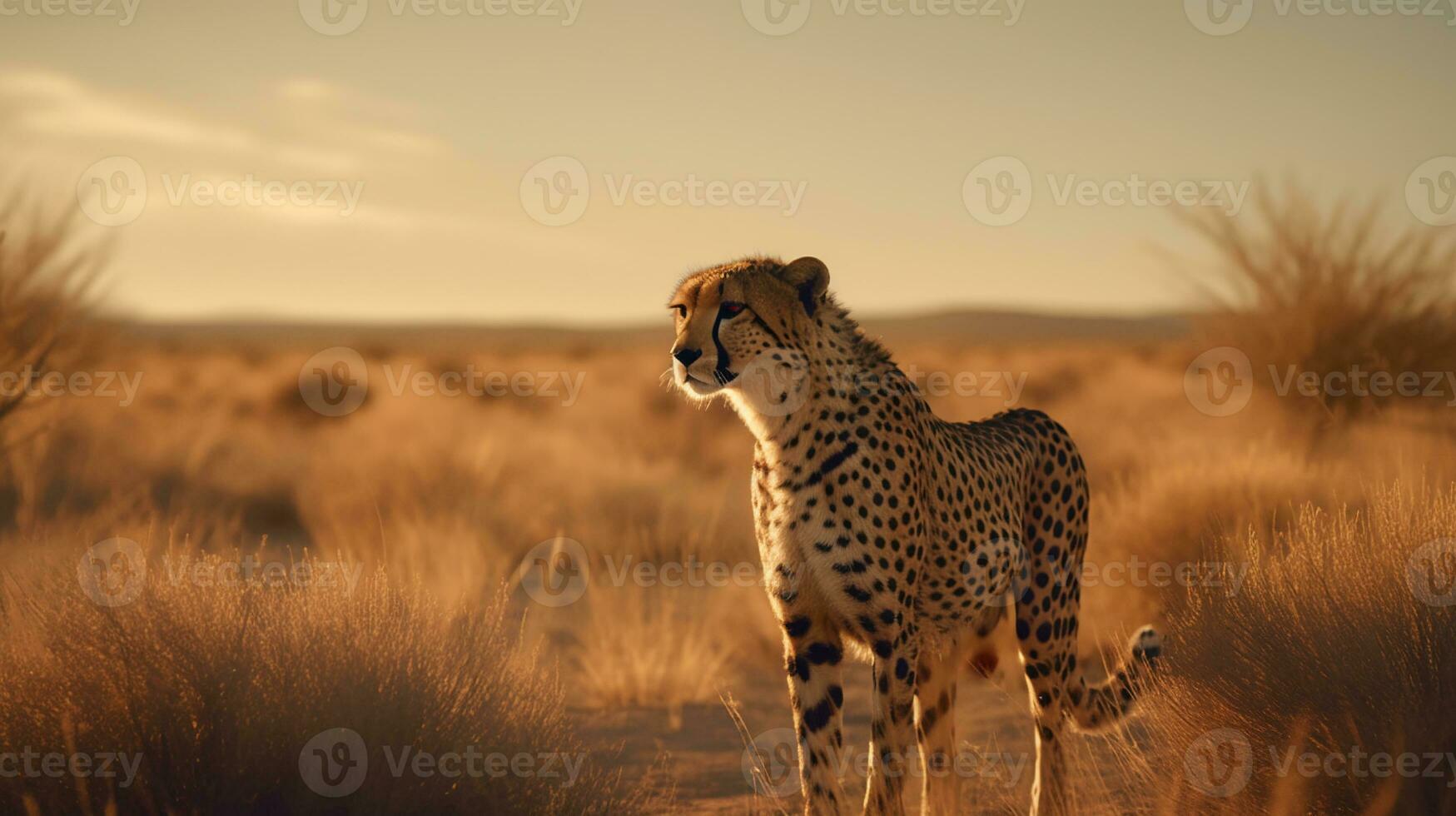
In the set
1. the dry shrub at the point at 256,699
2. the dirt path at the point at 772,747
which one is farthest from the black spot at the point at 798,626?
the dry shrub at the point at 256,699

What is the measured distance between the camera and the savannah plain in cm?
351

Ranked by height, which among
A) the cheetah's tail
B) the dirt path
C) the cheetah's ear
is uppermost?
the cheetah's ear

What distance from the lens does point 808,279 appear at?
11.8 ft

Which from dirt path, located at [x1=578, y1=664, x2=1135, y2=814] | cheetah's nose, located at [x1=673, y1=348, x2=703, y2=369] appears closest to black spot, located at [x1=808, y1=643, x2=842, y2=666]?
dirt path, located at [x1=578, y1=664, x2=1135, y2=814]

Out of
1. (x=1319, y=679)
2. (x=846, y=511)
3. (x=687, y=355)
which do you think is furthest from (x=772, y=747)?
(x=687, y=355)

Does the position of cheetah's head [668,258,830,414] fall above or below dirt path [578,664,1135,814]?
above

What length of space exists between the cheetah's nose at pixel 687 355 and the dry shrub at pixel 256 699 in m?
1.33

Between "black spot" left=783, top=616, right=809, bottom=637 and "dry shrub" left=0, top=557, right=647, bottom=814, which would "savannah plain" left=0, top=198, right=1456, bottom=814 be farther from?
"black spot" left=783, top=616, right=809, bottom=637

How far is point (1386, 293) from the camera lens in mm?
11539

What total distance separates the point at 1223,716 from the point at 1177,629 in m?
0.41

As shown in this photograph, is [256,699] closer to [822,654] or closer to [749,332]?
[822,654]

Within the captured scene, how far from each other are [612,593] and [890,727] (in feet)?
17.8

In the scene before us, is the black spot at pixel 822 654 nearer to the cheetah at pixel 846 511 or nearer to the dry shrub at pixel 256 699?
the cheetah at pixel 846 511

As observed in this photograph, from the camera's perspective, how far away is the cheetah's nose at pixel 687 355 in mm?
3342
